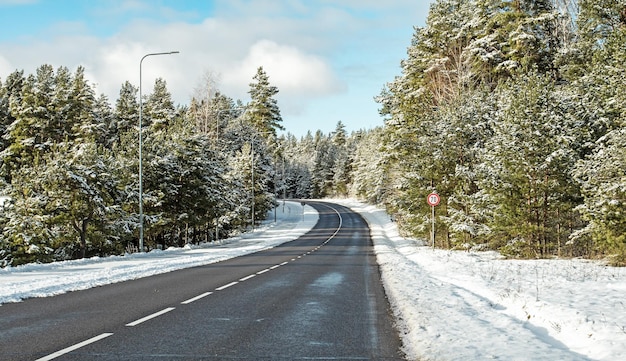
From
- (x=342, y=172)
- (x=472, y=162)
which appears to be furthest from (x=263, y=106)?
(x=472, y=162)

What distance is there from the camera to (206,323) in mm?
7945

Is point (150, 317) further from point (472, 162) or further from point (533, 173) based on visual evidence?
point (472, 162)

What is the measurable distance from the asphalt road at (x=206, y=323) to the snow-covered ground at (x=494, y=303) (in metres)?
0.55

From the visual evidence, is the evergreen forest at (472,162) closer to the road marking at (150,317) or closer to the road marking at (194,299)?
the road marking at (194,299)

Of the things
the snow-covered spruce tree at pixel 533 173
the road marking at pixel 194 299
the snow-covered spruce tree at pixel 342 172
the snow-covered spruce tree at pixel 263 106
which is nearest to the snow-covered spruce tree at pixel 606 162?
the snow-covered spruce tree at pixel 533 173

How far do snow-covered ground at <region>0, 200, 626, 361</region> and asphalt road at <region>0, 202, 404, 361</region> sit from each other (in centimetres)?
55

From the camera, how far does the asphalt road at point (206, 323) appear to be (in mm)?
6082

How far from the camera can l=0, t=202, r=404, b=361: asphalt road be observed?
6082 mm

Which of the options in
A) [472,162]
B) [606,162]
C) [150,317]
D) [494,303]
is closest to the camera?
[150,317]

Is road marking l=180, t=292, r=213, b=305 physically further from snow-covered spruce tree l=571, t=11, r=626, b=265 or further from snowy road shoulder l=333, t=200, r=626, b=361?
snow-covered spruce tree l=571, t=11, r=626, b=265

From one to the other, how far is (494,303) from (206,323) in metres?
5.55

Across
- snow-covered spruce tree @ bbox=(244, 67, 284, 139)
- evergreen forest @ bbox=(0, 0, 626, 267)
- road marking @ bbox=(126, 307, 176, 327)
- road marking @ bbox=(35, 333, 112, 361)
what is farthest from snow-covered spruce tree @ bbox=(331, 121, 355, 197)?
road marking @ bbox=(35, 333, 112, 361)

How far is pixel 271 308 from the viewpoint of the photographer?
9.48 metres

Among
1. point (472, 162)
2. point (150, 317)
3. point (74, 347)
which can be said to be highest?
point (472, 162)
